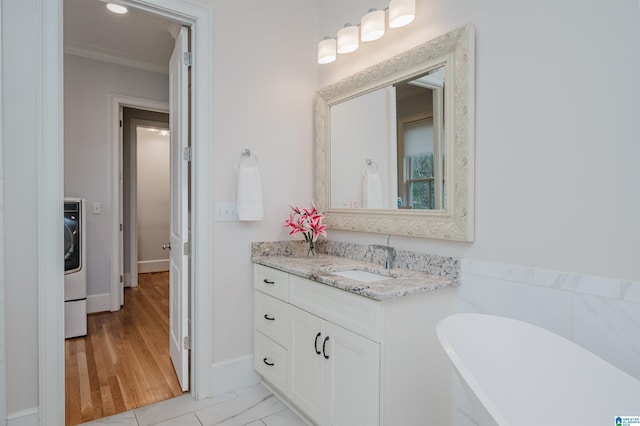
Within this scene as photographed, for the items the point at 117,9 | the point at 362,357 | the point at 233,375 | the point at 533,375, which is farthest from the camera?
the point at 117,9

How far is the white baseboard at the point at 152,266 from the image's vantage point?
5.85 metres

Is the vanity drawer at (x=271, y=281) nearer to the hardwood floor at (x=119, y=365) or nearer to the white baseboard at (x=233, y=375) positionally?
the white baseboard at (x=233, y=375)

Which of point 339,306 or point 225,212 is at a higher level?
point 225,212

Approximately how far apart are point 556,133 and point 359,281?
1.02 metres

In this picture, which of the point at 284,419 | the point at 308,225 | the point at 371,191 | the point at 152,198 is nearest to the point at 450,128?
the point at 371,191

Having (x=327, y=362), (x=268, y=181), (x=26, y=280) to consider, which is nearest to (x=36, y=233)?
(x=26, y=280)

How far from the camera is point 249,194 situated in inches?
88.4

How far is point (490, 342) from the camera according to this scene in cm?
123

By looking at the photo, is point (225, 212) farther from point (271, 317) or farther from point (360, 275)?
point (360, 275)

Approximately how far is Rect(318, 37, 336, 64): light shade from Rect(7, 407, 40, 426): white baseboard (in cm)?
256

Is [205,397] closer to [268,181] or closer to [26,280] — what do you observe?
[26,280]

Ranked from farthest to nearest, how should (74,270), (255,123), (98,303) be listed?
(98,303)
(74,270)
(255,123)

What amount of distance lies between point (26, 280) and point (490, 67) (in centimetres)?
245

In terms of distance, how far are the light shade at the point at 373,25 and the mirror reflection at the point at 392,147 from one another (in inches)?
11.9
